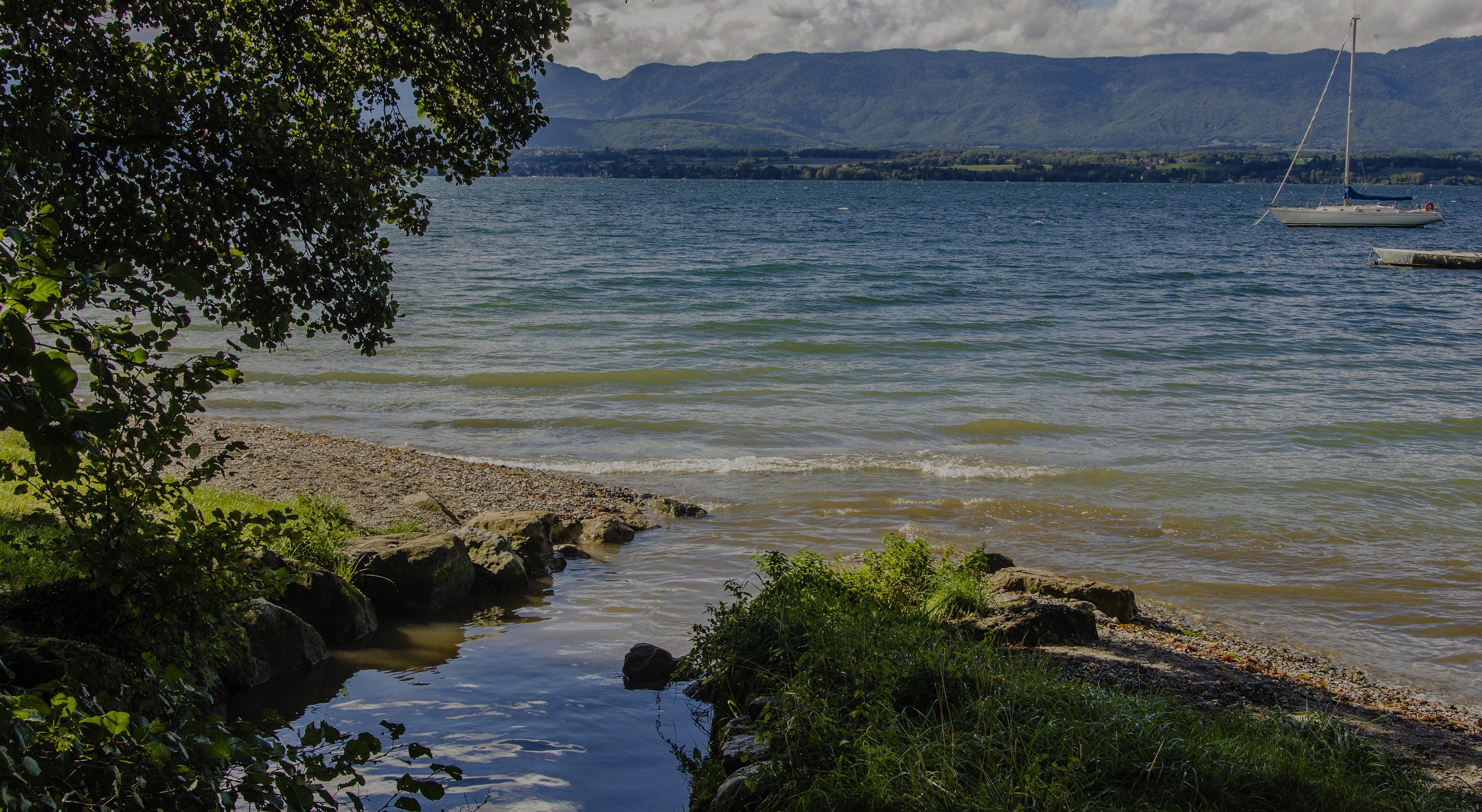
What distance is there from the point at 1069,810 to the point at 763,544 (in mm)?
7063

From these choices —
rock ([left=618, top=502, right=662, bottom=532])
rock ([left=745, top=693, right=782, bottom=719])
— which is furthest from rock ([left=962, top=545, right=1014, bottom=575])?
rock ([left=618, top=502, right=662, bottom=532])

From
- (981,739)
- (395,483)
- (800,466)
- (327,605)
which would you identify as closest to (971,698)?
(981,739)

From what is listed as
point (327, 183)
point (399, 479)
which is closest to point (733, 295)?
point (399, 479)

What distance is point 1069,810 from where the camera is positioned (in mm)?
4473

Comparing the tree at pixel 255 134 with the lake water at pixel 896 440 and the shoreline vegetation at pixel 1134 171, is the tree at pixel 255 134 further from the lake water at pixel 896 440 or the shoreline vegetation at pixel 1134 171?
the shoreline vegetation at pixel 1134 171

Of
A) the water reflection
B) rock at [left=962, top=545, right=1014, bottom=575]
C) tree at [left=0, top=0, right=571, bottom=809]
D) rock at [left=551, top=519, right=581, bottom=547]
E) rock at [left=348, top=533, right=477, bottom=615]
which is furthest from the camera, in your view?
rock at [left=551, top=519, right=581, bottom=547]

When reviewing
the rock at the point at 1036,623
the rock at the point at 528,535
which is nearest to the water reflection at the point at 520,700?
the rock at the point at 528,535

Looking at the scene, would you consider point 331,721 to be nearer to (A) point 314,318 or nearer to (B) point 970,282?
(A) point 314,318

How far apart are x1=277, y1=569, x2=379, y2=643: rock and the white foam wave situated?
649 centimetres

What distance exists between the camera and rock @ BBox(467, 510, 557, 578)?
10.1 m

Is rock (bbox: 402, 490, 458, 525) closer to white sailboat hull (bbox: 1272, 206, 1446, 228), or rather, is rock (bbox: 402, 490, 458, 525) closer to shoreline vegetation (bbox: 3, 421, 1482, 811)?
shoreline vegetation (bbox: 3, 421, 1482, 811)

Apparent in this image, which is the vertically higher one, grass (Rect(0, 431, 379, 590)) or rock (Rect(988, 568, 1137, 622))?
grass (Rect(0, 431, 379, 590))

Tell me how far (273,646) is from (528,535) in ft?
10.4

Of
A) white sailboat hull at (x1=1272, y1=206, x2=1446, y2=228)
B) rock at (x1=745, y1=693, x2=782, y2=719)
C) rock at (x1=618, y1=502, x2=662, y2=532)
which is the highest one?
white sailboat hull at (x1=1272, y1=206, x2=1446, y2=228)
